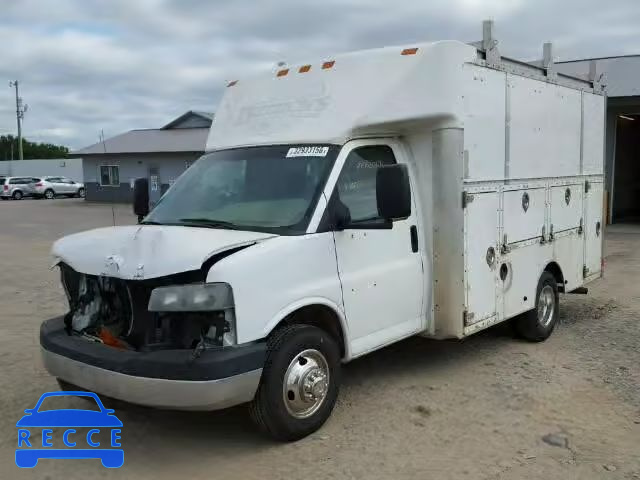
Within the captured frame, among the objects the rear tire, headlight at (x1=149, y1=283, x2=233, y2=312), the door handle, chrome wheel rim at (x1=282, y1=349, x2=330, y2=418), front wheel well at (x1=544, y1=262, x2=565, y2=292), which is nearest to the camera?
headlight at (x1=149, y1=283, x2=233, y2=312)

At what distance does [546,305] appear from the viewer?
7078 mm

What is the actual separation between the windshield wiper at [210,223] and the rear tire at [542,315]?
11.6 ft

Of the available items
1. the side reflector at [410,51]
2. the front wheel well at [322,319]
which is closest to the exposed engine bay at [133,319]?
the front wheel well at [322,319]

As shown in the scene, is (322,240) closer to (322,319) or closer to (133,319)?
(322,319)

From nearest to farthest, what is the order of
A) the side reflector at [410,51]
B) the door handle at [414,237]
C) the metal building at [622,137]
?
1. the side reflector at [410,51]
2. the door handle at [414,237]
3. the metal building at [622,137]

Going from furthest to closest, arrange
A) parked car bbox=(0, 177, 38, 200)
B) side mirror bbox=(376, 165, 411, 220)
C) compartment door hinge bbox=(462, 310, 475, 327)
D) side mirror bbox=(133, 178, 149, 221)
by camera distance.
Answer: parked car bbox=(0, 177, 38, 200) < side mirror bbox=(133, 178, 149, 221) < compartment door hinge bbox=(462, 310, 475, 327) < side mirror bbox=(376, 165, 411, 220)

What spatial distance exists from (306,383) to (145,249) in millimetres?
1373

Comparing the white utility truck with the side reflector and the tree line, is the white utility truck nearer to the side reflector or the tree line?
the side reflector

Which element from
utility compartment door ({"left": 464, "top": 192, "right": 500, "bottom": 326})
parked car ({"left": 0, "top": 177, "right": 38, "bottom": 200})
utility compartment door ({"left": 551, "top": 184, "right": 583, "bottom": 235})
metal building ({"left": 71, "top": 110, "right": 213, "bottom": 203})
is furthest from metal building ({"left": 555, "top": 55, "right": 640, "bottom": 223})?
parked car ({"left": 0, "top": 177, "right": 38, "bottom": 200})

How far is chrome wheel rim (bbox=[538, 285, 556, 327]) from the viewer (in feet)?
22.8

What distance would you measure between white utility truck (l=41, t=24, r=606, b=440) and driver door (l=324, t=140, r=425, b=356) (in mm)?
15

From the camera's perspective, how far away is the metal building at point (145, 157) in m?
34.3

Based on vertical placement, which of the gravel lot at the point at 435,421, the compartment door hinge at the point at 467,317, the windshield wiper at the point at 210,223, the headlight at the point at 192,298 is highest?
the windshield wiper at the point at 210,223

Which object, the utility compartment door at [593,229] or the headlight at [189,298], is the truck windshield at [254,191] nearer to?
the headlight at [189,298]
